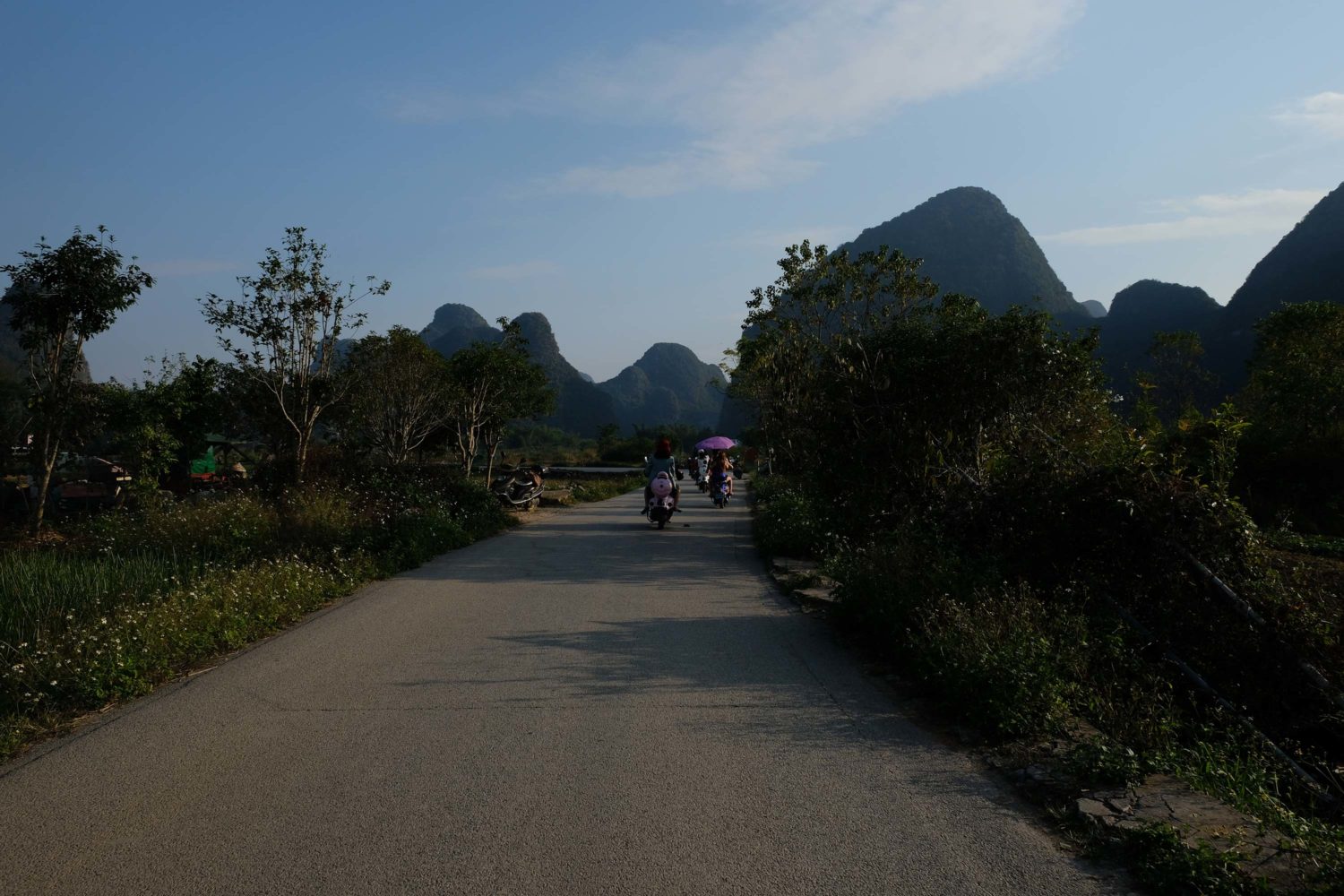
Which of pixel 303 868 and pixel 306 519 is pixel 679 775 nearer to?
pixel 303 868

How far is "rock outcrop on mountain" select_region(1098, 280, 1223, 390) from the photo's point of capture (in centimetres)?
7706

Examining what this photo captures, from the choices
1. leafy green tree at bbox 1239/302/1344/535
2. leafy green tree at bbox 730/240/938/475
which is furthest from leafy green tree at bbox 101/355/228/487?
leafy green tree at bbox 1239/302/1344/535

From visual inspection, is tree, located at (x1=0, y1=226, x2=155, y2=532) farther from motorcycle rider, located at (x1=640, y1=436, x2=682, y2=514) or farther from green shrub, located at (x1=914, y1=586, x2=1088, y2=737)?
green shrub, located at (x1=914, y1=586, x2=1088, y2=737)

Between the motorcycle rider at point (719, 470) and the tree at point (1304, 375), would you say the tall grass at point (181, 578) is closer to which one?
the motorcycle rider at point (719, 470)

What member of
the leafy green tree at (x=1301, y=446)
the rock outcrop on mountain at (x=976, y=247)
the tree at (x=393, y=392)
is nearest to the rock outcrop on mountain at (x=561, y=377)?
the rock outcrop on mountain at (x=976, y=247)

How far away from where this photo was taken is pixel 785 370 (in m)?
19.5

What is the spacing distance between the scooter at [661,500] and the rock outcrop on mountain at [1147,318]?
209 feet

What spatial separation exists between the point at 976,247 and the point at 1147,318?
150ft

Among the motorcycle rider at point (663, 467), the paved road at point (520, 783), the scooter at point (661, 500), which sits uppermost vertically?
the motorcycle rider at point (663, 467)

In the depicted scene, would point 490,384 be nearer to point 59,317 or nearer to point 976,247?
point 59,317

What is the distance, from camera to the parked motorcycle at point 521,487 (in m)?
23.4

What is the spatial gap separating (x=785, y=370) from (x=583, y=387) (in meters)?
114

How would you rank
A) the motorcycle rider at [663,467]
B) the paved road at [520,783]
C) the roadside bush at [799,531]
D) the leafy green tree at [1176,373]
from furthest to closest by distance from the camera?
the leafy green tree at [1176,373], the motorcycle rider at [663,467], the roadside bush at [799,531], the paved road at [520,783]

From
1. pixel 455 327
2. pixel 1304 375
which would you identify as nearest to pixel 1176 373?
pixel 1304 375
